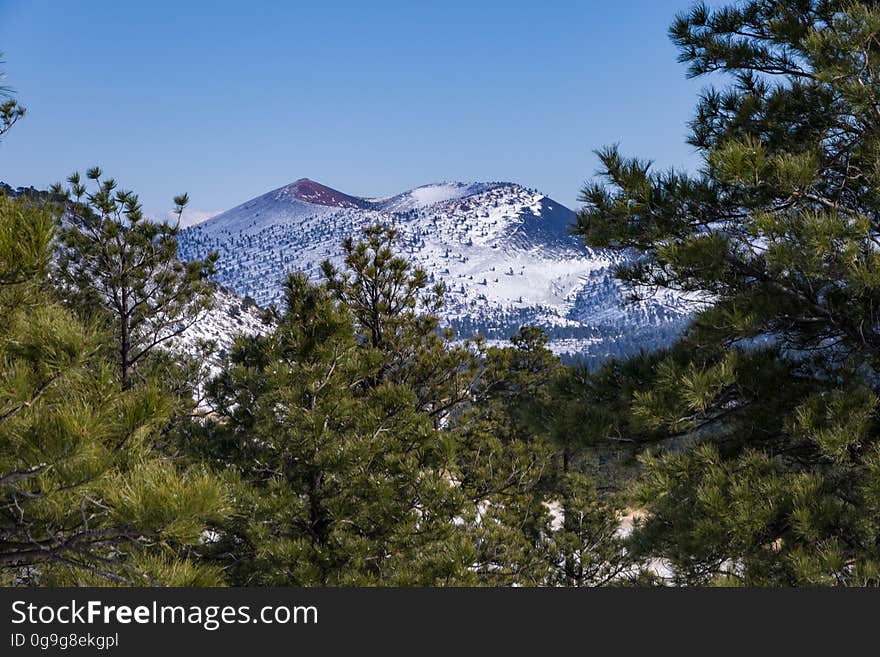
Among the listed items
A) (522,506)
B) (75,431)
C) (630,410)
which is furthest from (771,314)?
(522,506)

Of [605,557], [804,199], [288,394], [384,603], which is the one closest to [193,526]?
[384,603]

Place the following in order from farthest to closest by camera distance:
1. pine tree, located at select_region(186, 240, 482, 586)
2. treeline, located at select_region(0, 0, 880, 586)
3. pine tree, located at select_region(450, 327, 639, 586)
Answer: pine tree, located at select_region(450, 327, 639, 586)
pine tree, located at select_region(186, 240, 482, 586)
treeline, located at select_region(0, 0, 880, 586)

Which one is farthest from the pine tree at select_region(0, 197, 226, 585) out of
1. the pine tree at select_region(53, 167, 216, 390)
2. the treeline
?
the pine tree at select_region(53, 167, 216, 390)

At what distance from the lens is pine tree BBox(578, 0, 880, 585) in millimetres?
4500

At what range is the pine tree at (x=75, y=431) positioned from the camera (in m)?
2.95

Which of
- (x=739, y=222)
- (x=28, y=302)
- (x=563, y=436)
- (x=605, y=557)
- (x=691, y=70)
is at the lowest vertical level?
(x=605, y=557)

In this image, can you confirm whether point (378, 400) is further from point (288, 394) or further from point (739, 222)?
point (739, 222)

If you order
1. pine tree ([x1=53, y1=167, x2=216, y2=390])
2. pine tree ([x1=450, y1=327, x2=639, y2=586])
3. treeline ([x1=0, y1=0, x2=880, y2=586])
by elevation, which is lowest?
Result: pine tree ([x1=450, y1=327, x2=639, y2=586])

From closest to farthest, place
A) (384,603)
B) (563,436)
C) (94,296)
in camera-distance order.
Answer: (384,603), (563,436), (94,296)

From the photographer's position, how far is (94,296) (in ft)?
37.2

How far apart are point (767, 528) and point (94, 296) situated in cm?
1087

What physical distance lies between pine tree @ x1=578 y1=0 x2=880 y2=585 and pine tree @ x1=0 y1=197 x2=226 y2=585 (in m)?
3.22

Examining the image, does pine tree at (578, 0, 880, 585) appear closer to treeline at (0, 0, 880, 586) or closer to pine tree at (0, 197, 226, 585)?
treeline at (0, 0, 880, 586)

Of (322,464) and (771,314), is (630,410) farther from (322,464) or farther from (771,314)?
(322,464)
